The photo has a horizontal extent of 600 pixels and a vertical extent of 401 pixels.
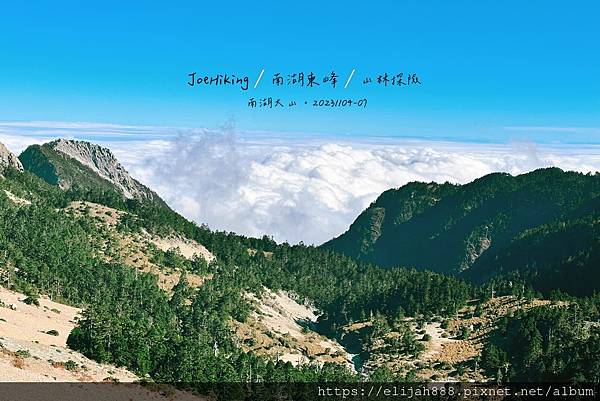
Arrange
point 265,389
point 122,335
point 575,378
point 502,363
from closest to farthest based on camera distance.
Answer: point 122,335 < point 265,389 < point 575,378 < point 502,363


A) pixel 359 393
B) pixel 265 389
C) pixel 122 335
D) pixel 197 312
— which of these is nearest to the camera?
pixel 122 335

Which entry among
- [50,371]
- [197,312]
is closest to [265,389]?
[50,371]

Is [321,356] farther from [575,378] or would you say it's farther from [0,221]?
[0,221]

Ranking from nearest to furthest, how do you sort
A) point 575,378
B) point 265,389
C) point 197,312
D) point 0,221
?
point 265,389 < point 575,378 < point 197,312 < point 0,221

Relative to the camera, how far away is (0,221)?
642 ft

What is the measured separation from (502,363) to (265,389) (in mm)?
83961

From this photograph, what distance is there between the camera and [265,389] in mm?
96875

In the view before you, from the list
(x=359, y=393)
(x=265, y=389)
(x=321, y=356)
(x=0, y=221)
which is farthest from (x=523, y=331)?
(x=0, y=221)

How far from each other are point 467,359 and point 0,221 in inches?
6496

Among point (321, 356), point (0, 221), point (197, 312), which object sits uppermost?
point (0, 221)

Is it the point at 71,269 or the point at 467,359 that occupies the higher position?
the point at 71,269

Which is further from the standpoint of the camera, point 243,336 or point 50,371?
point 243,336

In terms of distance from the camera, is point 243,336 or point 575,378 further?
point 243,336

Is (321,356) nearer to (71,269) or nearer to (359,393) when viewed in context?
(359,393)
